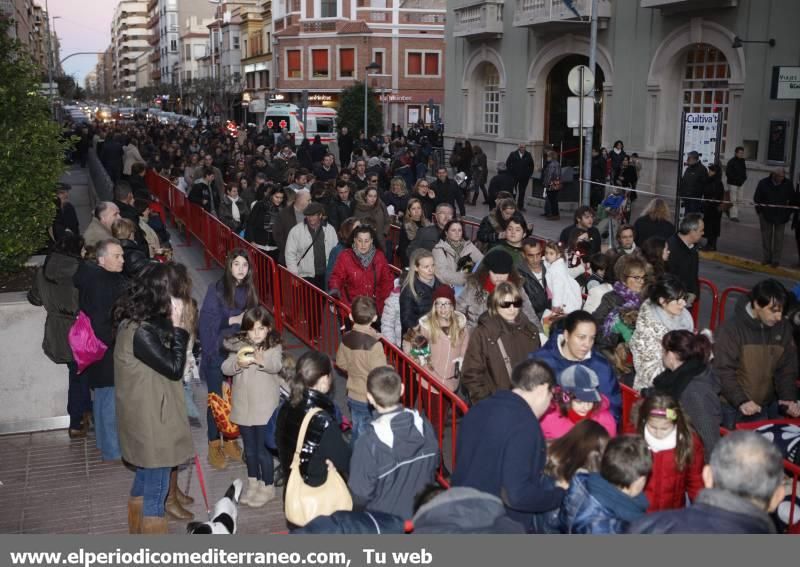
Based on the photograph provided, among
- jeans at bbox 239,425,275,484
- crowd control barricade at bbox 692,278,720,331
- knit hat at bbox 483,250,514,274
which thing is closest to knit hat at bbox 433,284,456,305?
knit hat at bbox 483,250,514,274

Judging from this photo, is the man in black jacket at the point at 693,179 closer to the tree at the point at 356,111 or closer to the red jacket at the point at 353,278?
the red jacket at the point at 353,278

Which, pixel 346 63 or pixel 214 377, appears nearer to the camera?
pixel 214 377

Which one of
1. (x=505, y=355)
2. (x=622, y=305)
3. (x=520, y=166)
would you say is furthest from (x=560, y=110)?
(x=505, y=355)

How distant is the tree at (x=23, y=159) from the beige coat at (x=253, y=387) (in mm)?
3109

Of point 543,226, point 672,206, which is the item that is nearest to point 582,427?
point 543,226

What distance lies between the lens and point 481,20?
105 ft

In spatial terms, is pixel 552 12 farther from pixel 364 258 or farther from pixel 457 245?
pixel 364 258

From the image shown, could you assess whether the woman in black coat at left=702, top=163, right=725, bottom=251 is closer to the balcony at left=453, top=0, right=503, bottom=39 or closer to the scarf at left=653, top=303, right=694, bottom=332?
the scarf at left=653, top=303, right=694, bottom=332

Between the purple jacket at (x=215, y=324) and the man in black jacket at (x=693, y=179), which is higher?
the man in black jacket at (x=693, y=179)

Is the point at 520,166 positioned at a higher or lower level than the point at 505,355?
higher

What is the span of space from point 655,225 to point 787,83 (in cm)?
812

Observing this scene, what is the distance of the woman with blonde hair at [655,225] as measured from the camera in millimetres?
10188

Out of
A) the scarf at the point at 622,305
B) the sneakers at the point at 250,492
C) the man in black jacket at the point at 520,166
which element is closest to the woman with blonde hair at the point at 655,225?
the scarf at the point at 622,305

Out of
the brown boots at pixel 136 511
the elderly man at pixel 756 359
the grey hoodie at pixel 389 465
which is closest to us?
the grey hoodie at pixel 389 465
